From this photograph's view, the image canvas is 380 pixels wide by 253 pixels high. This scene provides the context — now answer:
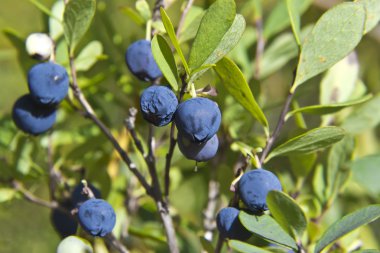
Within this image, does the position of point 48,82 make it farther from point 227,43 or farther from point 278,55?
point 278,55

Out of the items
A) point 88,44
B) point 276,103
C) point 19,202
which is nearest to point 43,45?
point 88,44

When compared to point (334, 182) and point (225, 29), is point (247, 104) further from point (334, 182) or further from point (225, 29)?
point (334, 182)

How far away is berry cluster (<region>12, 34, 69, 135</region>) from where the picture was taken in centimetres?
85

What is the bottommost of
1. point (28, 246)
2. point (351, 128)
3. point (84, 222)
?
point (28, 246)

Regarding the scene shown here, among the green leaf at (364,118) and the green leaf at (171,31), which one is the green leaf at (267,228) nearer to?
the green leaf at (171,31)

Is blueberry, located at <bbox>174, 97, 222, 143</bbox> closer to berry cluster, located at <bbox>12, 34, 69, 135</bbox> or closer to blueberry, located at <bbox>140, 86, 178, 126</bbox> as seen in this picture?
blueberry, located at <bbox>140, 86, 178, 126</bbox>

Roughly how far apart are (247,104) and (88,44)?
1.08 ft

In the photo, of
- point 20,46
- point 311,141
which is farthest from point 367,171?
point 20,46

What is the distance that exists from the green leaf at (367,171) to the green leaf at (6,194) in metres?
0.51

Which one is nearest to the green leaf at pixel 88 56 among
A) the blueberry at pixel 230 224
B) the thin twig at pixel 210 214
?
the thin twig at pixel 210 214

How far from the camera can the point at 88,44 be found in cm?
104

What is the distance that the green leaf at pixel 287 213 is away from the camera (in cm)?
70

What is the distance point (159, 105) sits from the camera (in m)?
0.70

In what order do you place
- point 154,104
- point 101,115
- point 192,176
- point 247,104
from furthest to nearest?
point 192,176, point 101,115, point 247,104, point 154,104
